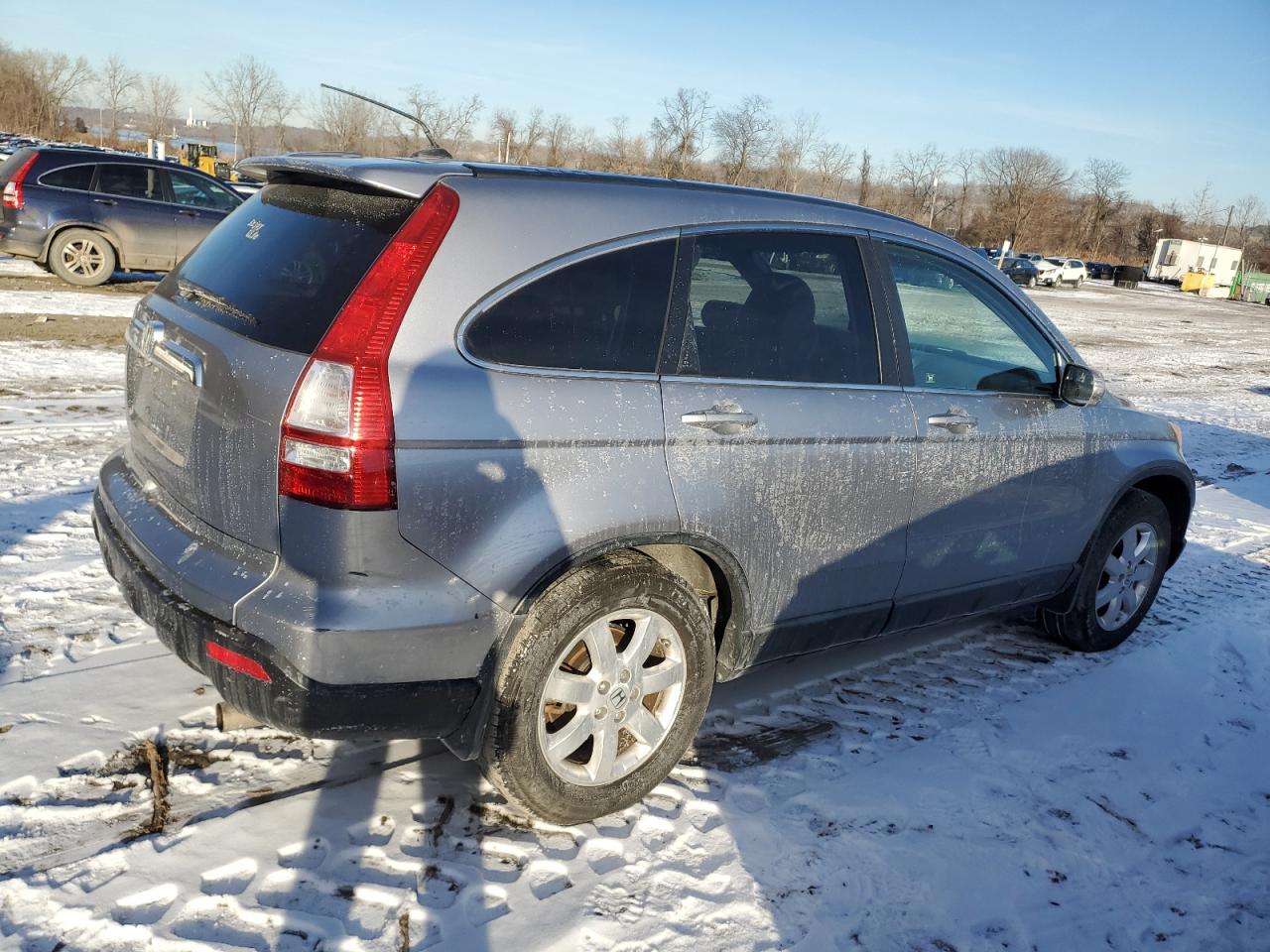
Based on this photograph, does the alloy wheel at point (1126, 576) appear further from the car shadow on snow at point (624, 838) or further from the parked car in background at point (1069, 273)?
the parked car in background at point (1069, 273)

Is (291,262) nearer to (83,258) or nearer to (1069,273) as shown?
(83,258)

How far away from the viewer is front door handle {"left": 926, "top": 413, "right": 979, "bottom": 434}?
3.82 metres

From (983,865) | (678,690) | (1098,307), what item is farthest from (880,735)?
(1098,307)

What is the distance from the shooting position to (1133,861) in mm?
3314

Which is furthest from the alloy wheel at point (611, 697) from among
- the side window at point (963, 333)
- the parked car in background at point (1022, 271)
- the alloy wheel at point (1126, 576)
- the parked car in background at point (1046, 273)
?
the parked car in background at point (1046, 273)

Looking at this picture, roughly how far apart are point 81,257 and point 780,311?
1285 cm

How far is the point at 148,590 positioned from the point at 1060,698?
3.61 m

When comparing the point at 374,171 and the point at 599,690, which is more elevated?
the point at 374,171

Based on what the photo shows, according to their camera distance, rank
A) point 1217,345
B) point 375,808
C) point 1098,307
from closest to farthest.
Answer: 1. point 375,808
2. point 1217,345
3. point 1098,307

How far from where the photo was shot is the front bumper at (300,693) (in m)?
2.63

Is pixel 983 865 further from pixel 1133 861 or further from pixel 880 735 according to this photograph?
pixel 880 735

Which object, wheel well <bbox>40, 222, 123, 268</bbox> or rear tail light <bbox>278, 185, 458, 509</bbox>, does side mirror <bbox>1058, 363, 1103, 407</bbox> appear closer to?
rear tail light <bbox>278, 185, 458, 509</bbox>

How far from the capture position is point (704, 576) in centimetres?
341

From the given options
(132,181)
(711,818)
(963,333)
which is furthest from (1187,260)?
(711,818)
